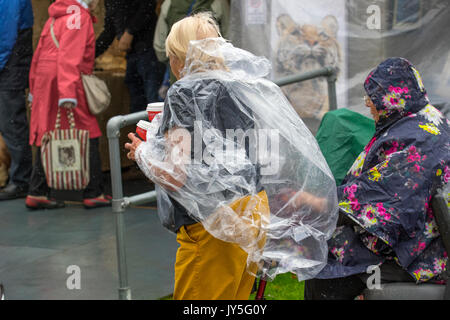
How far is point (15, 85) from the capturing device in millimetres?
6328

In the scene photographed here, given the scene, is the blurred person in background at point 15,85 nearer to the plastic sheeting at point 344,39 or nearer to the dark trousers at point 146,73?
the dark trousers at point 146,73

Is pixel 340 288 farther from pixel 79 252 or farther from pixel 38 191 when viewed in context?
pixel 38 191

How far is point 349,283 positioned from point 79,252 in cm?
270

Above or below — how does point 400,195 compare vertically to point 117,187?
above

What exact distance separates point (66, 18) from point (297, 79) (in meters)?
2.41

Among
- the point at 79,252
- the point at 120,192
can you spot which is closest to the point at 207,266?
the point at 120,192

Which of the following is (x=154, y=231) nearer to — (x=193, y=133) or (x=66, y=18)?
(x=66, y=18)

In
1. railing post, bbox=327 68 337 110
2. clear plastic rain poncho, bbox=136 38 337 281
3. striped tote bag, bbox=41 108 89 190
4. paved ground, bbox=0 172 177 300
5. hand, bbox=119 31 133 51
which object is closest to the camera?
clear plastic rain poncho, bbox=136 38 337 281

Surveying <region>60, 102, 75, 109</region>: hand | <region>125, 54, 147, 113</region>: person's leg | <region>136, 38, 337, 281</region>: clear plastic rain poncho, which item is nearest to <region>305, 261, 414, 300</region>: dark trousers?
<region>136, 38, 337, 281</region>: clear plastic rain poncho

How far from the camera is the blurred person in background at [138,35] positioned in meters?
6.35

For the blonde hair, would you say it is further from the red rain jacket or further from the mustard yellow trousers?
the red rain jacket

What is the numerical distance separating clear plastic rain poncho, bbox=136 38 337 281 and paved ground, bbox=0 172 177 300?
1.76 metres

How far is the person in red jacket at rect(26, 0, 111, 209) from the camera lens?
18.6 feet
